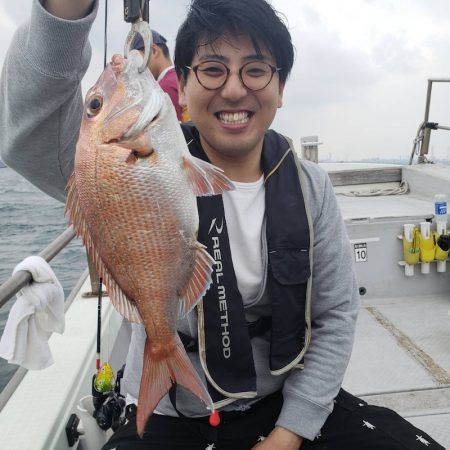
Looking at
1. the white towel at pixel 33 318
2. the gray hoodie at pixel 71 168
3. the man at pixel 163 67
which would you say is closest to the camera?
the gray hoodie at pixel 71 168

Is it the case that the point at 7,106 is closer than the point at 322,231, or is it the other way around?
the point at 7,106

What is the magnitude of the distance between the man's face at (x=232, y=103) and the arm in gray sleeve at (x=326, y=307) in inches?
15.8

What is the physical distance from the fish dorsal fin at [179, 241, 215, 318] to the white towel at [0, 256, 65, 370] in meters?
1.08

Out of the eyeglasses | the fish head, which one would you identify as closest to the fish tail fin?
the fish head

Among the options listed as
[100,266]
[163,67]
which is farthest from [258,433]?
[163,67]

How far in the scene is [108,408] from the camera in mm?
2273

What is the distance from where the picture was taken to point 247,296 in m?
2.00

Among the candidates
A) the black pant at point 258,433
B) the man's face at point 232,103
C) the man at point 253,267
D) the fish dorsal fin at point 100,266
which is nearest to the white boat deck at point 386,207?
the man at point 253,267

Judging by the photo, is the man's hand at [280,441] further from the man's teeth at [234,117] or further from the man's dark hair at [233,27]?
the man's dark hair at [233,27]

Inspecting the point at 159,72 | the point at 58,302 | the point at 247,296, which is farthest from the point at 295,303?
the point at 159,72

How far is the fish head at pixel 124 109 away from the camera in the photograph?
1364 millimetres

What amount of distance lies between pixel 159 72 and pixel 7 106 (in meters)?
2.26

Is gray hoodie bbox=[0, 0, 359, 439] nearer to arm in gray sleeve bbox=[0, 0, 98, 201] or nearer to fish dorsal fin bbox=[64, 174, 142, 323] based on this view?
arm in gray sleeve bbox=[0, 0, 98, 201]

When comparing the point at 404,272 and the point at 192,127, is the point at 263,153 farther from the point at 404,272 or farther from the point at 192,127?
the point at 404,272
